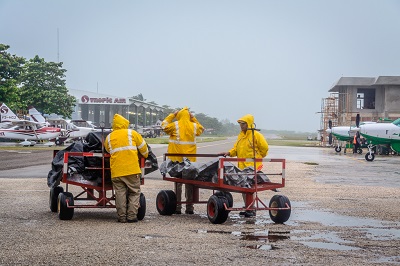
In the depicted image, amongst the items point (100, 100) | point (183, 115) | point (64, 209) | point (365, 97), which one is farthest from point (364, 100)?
point (64, 209)

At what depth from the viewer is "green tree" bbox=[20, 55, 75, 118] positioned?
71188mm

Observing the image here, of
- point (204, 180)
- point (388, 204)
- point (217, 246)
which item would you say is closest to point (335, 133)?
point (388, 204)

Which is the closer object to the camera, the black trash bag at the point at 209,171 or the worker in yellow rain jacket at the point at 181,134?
the black trash bag at the point at 209,171

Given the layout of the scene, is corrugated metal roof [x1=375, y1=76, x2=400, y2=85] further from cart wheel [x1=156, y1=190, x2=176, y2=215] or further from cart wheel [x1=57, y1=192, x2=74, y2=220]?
cart wheel [x1=57, y1=192, x2=74, y2=220]

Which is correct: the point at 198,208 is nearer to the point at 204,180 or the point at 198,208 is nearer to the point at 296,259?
the point at 204,180

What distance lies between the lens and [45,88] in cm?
7238

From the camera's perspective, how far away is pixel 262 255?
7.59 meters

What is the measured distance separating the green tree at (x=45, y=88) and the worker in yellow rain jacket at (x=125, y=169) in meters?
61.6

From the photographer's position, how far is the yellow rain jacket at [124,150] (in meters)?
10.8

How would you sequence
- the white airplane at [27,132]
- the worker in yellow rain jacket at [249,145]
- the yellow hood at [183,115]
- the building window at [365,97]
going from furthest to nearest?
the building window at [365,97] → the white airplane at [27,132] → the yellow hood at [183,115] → the worker in yellow rain jacket at [249,145]

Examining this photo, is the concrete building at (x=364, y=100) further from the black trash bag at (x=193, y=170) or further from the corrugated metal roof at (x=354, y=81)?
the black trash bag at (x=193, y=170)

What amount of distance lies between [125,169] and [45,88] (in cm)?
6389

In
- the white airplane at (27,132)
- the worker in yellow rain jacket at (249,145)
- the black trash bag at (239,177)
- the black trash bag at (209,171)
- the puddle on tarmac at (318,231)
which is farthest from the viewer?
the white airplane at (27,132)

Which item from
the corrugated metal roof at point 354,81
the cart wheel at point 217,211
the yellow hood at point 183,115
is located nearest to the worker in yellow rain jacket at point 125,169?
the cart wheel at point 217,211
